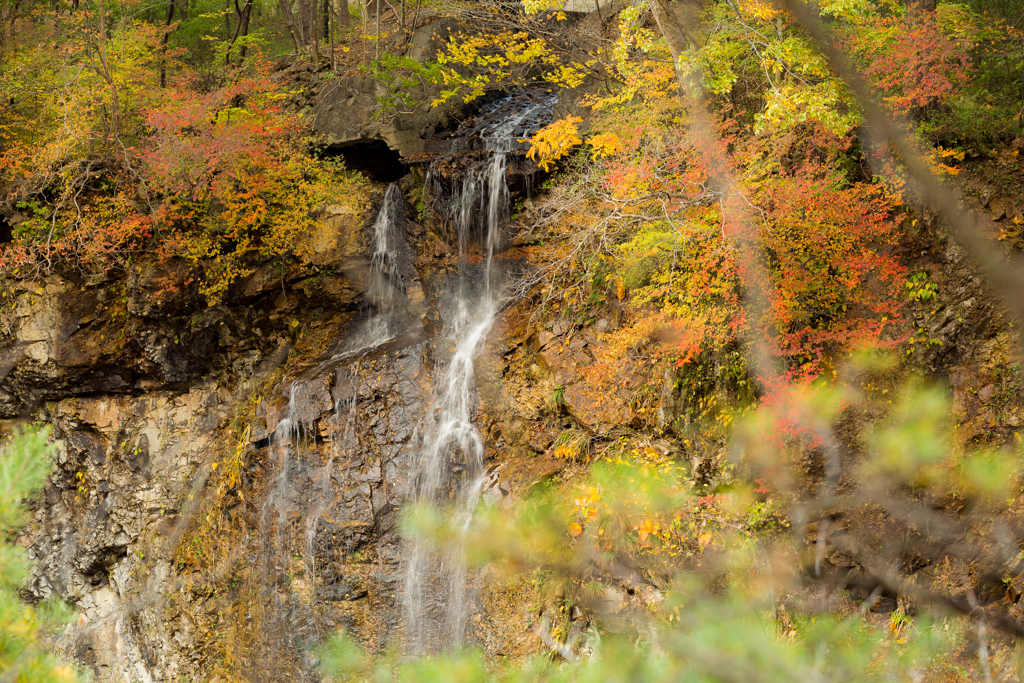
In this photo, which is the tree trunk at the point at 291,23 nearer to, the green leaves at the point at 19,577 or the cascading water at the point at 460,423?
the cascading water at the point at 460,423

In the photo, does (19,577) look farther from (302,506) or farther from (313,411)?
(313,411)

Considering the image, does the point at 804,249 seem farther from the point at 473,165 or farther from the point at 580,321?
the point at 473,165

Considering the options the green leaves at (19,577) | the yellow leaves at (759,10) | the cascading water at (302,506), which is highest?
the yellow leaves at (759,10)

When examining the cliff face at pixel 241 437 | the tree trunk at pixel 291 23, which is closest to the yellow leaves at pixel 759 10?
the cliff face at pixel 241 437

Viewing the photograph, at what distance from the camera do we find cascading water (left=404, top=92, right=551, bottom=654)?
9305mm

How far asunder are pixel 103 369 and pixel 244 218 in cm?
428

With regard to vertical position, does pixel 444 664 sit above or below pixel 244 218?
below

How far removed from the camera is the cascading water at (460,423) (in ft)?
30.5

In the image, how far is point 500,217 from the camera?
41.0ft

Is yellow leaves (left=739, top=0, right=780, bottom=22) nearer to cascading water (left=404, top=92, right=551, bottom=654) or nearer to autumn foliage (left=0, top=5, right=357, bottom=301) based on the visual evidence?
cascading water (left=404, top=92, right=551, bottom=654)

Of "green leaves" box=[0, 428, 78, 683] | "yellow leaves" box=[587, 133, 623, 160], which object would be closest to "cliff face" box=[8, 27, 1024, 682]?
"yellow leaves" box=[587, 133, 623, 160]

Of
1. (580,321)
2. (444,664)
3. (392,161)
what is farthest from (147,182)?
(444,664)

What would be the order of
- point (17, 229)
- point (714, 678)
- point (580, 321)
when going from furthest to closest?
point (17, 229) → point (580, 321) → point (714, 678)

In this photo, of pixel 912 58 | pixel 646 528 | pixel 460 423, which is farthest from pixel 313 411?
pixel 912 58
